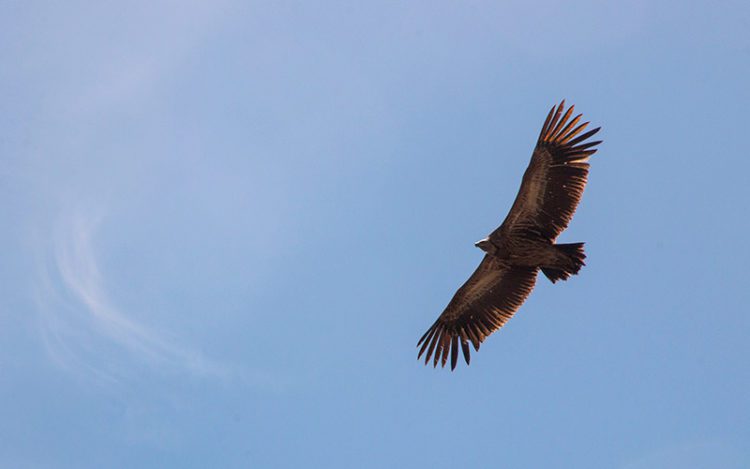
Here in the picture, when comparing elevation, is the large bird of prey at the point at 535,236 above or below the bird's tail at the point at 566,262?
above

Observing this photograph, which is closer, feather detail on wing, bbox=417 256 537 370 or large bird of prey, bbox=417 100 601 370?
large bird of prey, bbox=417 100 601 370

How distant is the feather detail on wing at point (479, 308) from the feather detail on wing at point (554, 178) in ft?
5.54

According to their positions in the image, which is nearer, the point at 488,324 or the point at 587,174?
the point at 587,174

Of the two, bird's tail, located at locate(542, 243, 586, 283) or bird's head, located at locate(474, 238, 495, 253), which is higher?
bird's head, located at locate(474, 238, 495, 253)

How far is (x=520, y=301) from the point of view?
2189 centimetres

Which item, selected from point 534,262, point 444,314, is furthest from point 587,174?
point 444,314

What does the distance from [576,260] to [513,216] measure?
181 centimetres

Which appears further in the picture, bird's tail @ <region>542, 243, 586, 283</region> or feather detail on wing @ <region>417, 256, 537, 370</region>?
feather detail on wing @ <region>417, 256, 537, 370</region>

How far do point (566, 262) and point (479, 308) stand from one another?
321 centimetres

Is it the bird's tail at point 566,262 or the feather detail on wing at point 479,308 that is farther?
the feather detail on wing at point 479,308

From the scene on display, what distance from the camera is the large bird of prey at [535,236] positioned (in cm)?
1991

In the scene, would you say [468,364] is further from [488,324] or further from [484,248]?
[484,248]

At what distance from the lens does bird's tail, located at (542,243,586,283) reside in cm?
1966

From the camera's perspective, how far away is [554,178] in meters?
20.0
